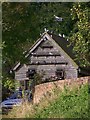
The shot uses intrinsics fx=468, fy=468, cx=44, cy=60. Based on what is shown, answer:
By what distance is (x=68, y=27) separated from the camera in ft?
167

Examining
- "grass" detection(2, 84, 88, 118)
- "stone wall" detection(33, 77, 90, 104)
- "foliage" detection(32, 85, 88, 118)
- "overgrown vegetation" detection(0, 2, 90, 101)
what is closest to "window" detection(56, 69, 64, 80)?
"stone wall" detection(33, 77, 90, 104)

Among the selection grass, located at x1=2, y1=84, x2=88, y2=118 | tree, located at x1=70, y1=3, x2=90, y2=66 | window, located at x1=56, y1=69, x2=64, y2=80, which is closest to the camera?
grass, located at x1=2, y1=84, x2=88, y2=118

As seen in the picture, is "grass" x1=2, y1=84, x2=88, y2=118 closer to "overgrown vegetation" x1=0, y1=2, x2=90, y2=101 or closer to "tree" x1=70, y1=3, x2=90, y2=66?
"tree" x1=70, y1=3, x2=90, y2=66

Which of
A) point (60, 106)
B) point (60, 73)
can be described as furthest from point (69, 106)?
point (60, 73)

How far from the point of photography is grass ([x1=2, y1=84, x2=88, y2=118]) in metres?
17.4

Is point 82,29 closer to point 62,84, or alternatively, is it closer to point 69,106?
point 62,84

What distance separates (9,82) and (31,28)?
7.50ft

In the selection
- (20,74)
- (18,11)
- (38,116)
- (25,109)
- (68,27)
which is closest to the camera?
(18,11)

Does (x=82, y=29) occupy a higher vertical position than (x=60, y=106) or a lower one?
higher

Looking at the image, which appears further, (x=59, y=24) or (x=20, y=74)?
(x=59, y=24)

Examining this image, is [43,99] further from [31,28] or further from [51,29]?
[51,29]

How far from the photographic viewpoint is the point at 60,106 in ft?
63.3

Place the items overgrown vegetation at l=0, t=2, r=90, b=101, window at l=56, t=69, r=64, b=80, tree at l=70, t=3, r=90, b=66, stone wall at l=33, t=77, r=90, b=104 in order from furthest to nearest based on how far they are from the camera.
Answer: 1. window at l=56, t=69, r=64, b=80
2. stone wall at l=33, t=77, r=90, b=104
3. tree at l=70, t=3, r=90, b=66
4. overgrown vegetation at l=0, t=2, r=90, b=101

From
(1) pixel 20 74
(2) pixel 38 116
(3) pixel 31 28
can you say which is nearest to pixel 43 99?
(2) pixel 38 116
